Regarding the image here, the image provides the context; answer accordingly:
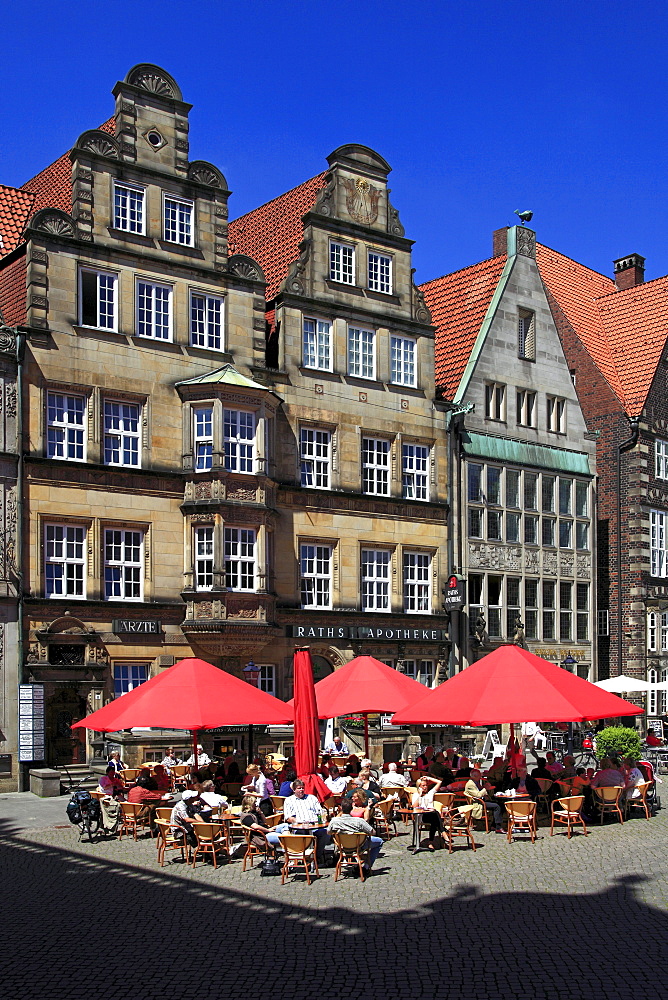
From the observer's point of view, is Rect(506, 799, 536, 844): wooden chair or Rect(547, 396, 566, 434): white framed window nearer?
Rect(506, 799, 536, 844): wooden chair

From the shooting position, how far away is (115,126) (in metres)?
32.7

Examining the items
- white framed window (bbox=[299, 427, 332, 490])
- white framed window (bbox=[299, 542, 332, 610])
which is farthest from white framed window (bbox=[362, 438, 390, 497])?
white framed window (bbox=[299, 542, 332, 610])

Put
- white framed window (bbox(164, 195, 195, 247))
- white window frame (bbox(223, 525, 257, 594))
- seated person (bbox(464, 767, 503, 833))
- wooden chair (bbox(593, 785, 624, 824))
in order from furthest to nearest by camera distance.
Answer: white framed window (bbox(164, 195, 195, 247)), white window frame (bbox(223, 525, 257, 594)), wooden chair (bbox(593, 785, 624, 824)), seated person (bbox(464, 767, 503, 833))

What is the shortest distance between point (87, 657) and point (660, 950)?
2010 centimetres

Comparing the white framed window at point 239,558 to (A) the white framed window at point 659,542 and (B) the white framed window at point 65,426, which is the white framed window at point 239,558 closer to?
(B) the white framed window at point 65,426

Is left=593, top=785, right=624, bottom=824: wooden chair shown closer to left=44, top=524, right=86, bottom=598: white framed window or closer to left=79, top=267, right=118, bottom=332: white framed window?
left=44, top=524, right=86, bottom=598: white framed window

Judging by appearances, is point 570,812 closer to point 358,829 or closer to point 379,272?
point 358,829

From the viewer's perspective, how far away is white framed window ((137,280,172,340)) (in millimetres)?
32500

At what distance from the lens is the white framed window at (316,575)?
35.3 meters

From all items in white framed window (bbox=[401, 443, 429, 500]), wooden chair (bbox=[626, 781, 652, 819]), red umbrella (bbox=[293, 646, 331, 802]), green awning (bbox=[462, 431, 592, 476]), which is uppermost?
green awning (bbox=[462, 431, 592, 476])

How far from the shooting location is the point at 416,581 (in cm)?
3809

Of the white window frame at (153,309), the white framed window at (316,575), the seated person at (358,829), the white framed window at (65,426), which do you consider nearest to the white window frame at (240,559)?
the white framed window at (316,575)

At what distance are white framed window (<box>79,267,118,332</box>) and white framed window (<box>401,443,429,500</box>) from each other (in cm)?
1089

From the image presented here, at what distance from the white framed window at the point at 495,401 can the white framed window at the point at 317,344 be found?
720cm
